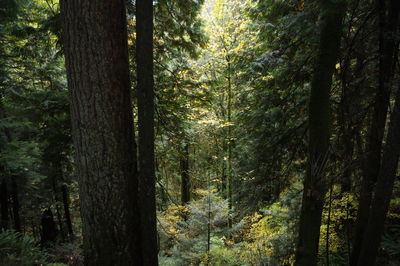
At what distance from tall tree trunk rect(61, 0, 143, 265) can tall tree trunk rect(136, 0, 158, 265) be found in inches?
8.0

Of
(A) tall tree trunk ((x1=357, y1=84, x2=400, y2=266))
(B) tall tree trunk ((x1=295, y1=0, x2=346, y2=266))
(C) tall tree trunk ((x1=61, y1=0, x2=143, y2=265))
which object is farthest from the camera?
(B) tall tree trunk ((x1=295, y1=0, x2=346, y2=266))

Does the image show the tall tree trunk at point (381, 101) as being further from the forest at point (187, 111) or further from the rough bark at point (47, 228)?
the rough bark at point (47, 228)

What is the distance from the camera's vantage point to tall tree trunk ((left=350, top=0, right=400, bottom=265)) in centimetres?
310

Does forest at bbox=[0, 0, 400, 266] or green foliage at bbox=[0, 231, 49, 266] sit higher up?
forest at bbox=[0, 0, 400, 266]

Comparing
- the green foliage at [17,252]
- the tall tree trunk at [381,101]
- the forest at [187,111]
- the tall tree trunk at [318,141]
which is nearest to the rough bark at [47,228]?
the forest at [187,111]

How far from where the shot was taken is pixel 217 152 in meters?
14.2

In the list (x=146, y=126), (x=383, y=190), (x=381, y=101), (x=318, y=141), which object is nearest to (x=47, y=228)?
(x=146, y=126)

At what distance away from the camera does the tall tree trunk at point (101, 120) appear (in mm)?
2225

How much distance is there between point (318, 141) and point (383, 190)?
1.03m

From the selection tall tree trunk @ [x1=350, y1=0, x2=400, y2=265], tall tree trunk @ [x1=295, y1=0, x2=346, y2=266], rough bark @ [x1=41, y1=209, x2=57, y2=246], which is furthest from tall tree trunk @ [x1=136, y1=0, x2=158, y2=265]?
rough bark @ [x1=41, y1=209, x2=57, y2=246]

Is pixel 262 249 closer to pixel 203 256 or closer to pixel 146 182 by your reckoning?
pixel 203 256

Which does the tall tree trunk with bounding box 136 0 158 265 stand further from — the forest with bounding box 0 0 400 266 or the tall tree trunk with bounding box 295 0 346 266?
the tall tree trunk with bounding box 295 0 346 266

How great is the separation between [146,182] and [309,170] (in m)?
2.40

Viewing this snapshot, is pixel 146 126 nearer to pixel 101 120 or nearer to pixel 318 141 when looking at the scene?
pixel 101 120
